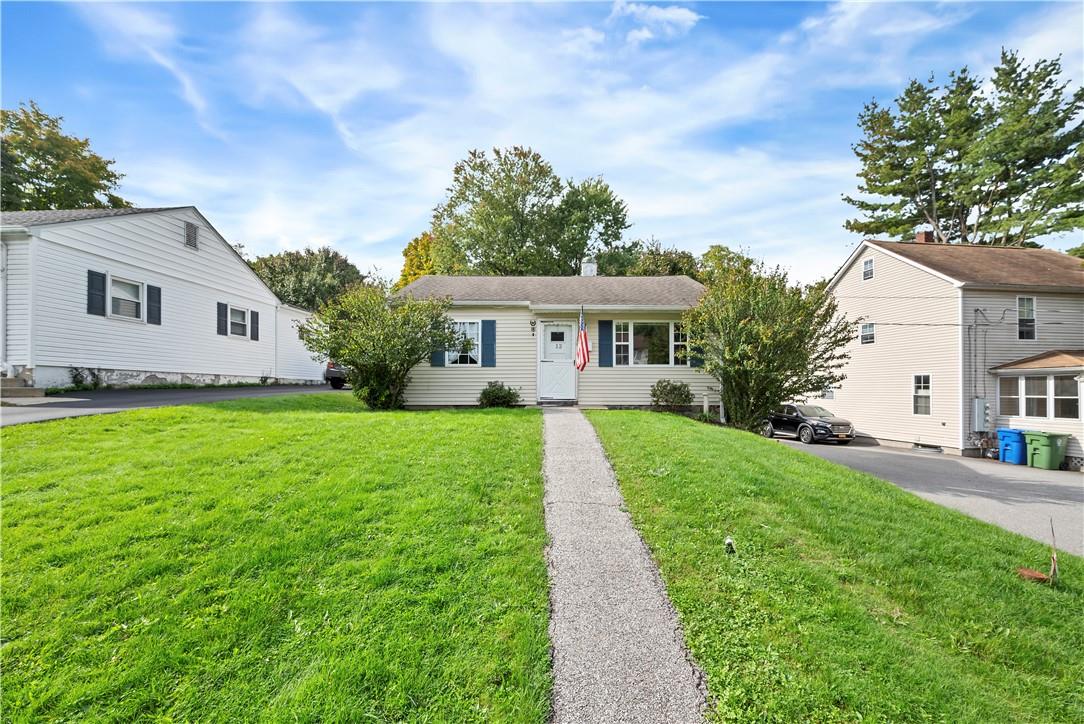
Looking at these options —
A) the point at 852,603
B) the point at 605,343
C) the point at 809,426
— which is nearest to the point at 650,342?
the point at 605,343

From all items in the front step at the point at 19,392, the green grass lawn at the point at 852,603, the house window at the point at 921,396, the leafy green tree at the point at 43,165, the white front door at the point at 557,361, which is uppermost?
the leafy green tree at the point at 43,165

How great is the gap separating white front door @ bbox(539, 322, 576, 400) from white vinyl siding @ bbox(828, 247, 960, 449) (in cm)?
1184

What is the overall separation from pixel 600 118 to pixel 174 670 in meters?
11.4

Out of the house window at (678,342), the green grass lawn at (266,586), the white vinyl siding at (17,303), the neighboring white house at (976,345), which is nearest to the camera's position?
the green grass lawn at (266,586)

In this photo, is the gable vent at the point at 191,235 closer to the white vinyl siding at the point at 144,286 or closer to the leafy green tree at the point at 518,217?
the white vinyl siding at the point at 144,286

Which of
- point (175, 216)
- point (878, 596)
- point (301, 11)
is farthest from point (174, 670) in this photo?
point (175, 216)

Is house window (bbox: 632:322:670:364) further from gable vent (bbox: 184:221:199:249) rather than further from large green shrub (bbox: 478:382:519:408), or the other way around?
gable vent (bbox: 184:221:199:249)

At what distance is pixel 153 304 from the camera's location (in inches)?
534

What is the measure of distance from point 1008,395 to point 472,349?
18183 millimetres

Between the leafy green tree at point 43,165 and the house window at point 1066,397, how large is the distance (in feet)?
140

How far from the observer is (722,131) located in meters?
11.2

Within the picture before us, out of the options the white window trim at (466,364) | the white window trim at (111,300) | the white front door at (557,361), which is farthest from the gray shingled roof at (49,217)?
the white front door at (557,361)

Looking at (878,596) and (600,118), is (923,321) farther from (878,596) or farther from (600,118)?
(878,596)

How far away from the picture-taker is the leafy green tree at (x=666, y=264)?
31297 mm
